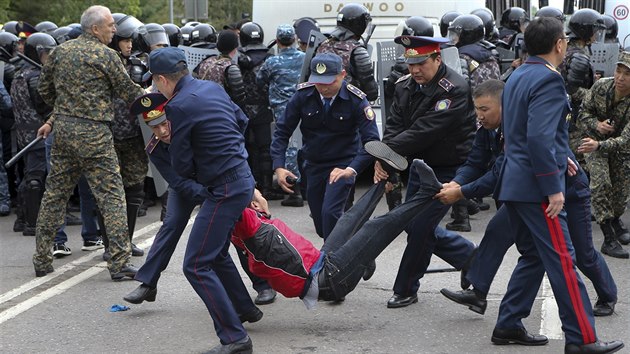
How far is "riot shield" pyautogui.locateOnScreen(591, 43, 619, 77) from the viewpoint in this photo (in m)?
10.2

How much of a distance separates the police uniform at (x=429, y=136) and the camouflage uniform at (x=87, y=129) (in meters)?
2.18

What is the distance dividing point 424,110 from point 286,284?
146 centimetres

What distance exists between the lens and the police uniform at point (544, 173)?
16.9 feet

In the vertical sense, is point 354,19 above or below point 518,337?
above

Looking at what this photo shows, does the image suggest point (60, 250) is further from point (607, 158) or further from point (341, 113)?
point (607, 158)

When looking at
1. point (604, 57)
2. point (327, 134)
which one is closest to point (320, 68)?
point (327, 134)

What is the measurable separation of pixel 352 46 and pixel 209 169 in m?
4.62

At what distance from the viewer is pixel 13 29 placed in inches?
512

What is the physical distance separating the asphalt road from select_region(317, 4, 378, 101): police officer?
2.35 m

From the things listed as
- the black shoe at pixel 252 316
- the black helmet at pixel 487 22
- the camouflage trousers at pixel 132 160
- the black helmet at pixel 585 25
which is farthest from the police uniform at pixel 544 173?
the black helmet at pixel 487 22

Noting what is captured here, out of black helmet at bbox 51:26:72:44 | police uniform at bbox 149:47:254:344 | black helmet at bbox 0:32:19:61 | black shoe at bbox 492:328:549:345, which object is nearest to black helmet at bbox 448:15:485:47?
black helmet at bbox 51:26:72:44

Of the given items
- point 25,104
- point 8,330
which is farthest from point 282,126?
point 25,104

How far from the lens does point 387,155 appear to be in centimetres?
643

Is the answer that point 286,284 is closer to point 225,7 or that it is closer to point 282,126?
point 282,126
